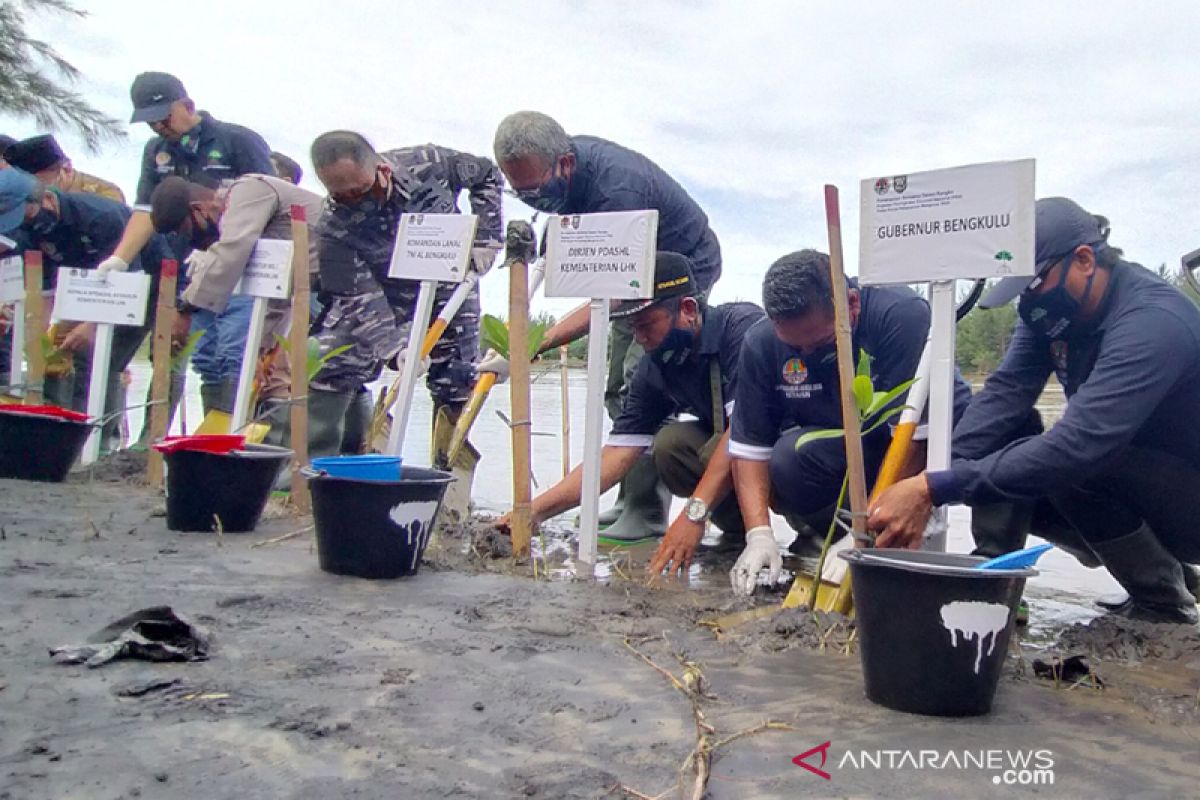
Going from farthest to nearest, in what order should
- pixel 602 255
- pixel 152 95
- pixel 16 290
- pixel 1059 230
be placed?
1. pixel 16 290
2. pixel 152 95
3. pixel 602 255
4. pixel 1059 230

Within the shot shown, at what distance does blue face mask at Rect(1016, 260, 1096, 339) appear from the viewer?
289 centimetres

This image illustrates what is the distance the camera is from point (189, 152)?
18.0 ft

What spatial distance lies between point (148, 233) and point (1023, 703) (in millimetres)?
5077

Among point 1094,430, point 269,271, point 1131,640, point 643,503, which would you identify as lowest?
point 1131,640

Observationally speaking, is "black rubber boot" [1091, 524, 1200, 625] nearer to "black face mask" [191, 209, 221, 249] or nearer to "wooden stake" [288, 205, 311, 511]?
"wooden stake" [288, 205, 311, 511]

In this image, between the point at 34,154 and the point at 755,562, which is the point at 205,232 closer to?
the point at 34,154

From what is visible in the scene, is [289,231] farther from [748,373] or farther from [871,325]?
[871,325]

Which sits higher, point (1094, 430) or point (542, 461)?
point (1094, 430)

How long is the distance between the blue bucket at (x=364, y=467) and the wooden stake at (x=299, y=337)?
968 mm

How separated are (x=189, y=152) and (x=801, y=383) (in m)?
3.81

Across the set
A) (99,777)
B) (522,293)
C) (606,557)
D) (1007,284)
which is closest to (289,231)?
(522,293)

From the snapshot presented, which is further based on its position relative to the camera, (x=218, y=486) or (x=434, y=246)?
(x=434, y=246)

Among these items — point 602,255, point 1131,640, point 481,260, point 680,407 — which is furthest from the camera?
point 481,260

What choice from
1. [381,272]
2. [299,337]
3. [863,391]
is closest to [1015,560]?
[863,391]
